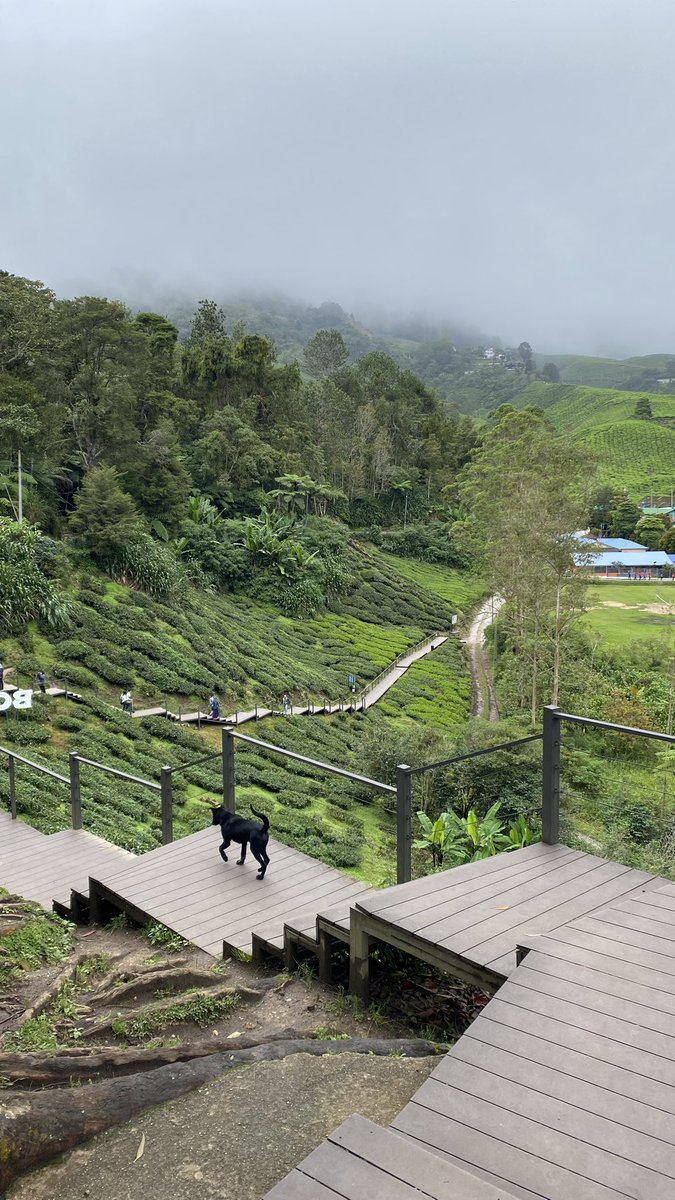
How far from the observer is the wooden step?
6.49 ft

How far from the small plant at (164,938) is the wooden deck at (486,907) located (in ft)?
4.27

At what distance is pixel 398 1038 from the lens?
11.0ft

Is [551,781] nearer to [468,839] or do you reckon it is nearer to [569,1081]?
[569,1081]

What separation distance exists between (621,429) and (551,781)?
4308 inches

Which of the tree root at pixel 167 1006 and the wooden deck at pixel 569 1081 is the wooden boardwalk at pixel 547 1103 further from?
A: the tree root at pixel 167 1006

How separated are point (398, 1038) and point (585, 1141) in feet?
4.12

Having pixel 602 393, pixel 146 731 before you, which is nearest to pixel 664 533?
pixel 146 731

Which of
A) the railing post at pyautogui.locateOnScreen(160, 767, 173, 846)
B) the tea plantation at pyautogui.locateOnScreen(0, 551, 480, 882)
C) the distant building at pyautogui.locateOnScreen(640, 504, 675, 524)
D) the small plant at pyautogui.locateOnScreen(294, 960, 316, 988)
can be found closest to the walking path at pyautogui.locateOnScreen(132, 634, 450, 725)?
the tea plantation at pyautogui.locateOnScreen(0, 551, 480, 882)

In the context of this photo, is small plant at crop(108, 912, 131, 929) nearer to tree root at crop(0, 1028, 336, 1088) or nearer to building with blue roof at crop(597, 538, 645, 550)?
tree root at crop(0, 1028, 336, 1088)

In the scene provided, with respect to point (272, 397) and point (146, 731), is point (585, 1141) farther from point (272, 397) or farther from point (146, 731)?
point (272, 397)

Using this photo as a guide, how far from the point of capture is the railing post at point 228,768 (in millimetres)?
5630

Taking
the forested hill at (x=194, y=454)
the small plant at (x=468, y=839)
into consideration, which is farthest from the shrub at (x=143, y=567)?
the small plant at (x=468, y=839)

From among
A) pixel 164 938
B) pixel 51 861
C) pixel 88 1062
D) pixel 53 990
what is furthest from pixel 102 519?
pixel 88 1062

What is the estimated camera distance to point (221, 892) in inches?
191
